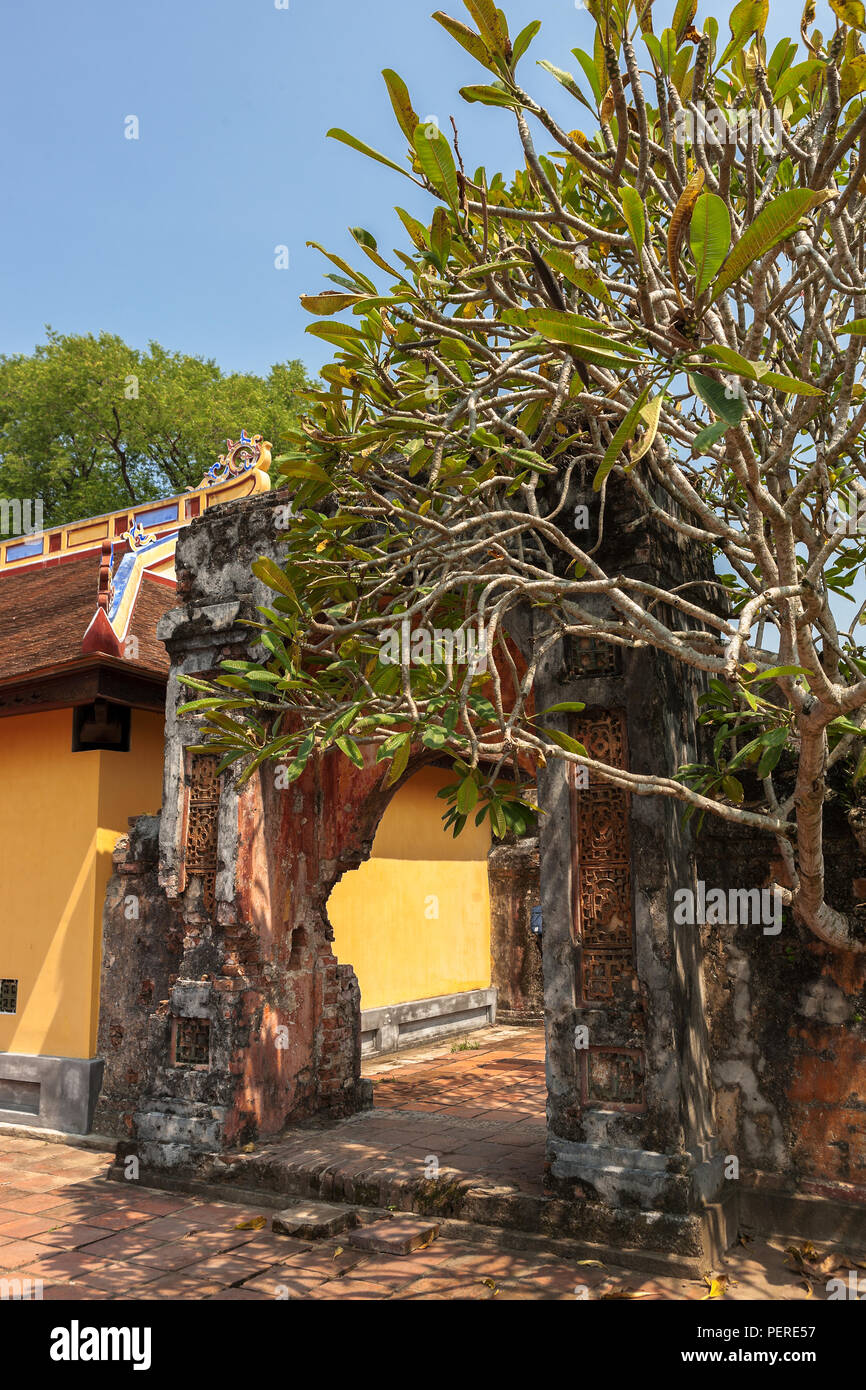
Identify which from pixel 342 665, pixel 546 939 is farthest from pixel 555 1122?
pixel 342 665

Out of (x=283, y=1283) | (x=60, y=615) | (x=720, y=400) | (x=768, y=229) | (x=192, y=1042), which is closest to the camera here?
(x=720, y=400)

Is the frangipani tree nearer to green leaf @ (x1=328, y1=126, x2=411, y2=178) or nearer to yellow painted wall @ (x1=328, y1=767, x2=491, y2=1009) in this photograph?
green leaf @ (x1=328, y1=126, x2=411, y2=178)

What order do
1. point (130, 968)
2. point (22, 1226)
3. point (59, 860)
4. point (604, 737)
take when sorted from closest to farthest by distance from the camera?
point (604, 737), point (22, 1226), point (130, 968), point (59, 860)

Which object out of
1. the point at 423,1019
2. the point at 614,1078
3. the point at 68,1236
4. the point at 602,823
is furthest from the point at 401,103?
the point at 423,1019

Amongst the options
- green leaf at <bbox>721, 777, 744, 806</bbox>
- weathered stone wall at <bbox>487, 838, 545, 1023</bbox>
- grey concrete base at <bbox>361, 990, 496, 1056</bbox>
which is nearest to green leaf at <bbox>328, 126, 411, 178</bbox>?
green leaf at <bbox>721, 777, 744, 806</bbox>

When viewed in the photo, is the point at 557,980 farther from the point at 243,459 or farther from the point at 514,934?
the point at 514,934

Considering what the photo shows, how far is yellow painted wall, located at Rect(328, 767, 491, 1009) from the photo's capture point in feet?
33.1

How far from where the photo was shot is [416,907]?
1121 centimetres

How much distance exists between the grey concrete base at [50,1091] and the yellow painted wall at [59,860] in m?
0.09

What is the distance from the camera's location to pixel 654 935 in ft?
16.2

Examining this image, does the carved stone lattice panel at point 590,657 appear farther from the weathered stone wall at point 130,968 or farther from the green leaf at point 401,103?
the weathered stone wall at point 130,968

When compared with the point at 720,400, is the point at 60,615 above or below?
above

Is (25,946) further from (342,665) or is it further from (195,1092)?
(342,665)

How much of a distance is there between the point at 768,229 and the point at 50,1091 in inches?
293
